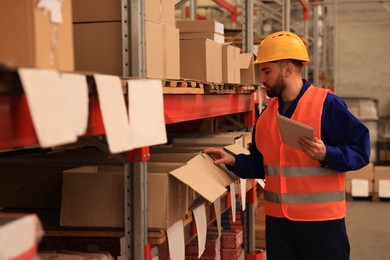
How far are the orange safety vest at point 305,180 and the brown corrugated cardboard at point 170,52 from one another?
34.6 inches

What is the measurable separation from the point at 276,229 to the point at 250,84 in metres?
1.80

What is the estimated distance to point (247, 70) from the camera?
5.45m

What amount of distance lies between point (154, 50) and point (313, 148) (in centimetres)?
114

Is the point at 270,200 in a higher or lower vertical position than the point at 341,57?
lower

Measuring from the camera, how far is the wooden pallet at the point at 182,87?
2916 mm

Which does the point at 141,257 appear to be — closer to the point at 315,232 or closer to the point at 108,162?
the point at 108,162

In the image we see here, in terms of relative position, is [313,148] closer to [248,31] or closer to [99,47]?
[99,47]

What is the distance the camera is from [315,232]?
374cm

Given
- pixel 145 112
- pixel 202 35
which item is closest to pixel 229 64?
pixel 202 35

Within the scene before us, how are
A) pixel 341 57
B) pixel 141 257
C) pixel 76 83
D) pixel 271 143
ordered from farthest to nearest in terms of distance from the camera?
pixel 341 57, pixel 271 143, pixel 141 257, pixel 76 83

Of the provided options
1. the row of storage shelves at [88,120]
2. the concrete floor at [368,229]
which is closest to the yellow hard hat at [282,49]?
the row of storage shelves at [88,120]

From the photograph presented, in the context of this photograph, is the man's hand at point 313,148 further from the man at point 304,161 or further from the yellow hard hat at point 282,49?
the yellow hard hat at point 282,49

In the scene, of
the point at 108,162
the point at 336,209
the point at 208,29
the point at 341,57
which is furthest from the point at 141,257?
the point at 341,57

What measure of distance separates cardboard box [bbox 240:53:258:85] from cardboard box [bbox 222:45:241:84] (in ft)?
1.27
